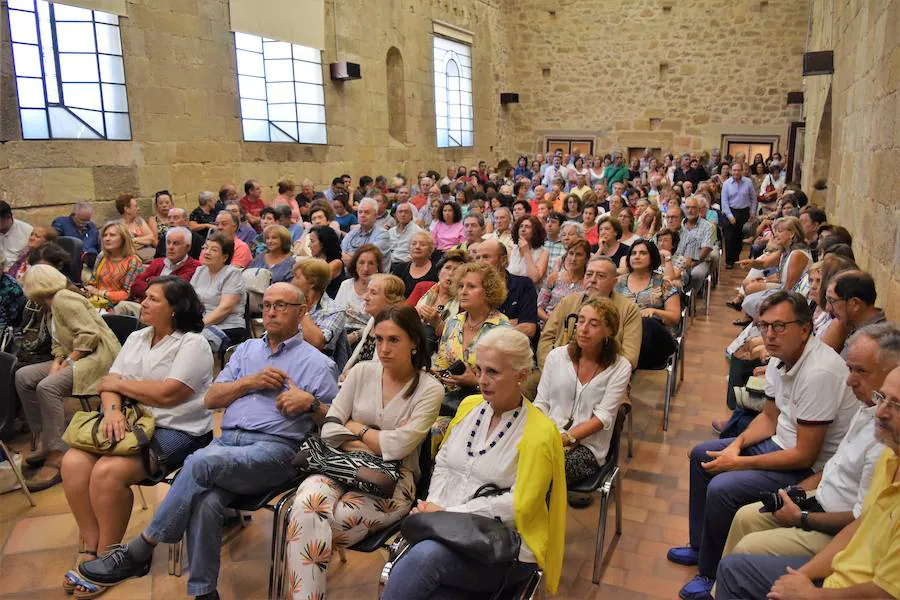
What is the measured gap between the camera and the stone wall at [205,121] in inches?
287

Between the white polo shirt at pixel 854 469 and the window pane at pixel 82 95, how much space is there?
787 centimetres

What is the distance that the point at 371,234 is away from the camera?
6.27m

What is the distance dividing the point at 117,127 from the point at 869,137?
7.65m

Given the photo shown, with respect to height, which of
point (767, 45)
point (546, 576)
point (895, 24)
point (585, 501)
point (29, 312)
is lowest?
point (585, 501)

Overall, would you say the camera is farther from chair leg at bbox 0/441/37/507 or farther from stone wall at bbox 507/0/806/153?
stone wall at bbox 507/0/806/153

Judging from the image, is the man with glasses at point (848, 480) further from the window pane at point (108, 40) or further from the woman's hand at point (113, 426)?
the window pane at point (108, 40)

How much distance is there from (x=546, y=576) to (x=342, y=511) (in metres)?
0.75

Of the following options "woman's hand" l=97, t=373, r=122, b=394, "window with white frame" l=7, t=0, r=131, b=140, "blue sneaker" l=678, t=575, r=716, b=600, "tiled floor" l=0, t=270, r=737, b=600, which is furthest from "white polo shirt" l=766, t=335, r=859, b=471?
"window with white frame" l=7, t=0, r=131, b=140

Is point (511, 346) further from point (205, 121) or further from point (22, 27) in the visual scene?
point (205, 121)

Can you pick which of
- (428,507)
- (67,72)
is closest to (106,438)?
(428,507)

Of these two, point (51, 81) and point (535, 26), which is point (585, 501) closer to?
point (51, 81)

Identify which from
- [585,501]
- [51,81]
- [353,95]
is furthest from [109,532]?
[353,95]

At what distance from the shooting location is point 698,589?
106 inches

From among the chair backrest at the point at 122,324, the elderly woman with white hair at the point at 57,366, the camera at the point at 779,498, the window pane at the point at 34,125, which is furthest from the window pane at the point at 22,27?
the camera at the point at 779,498
